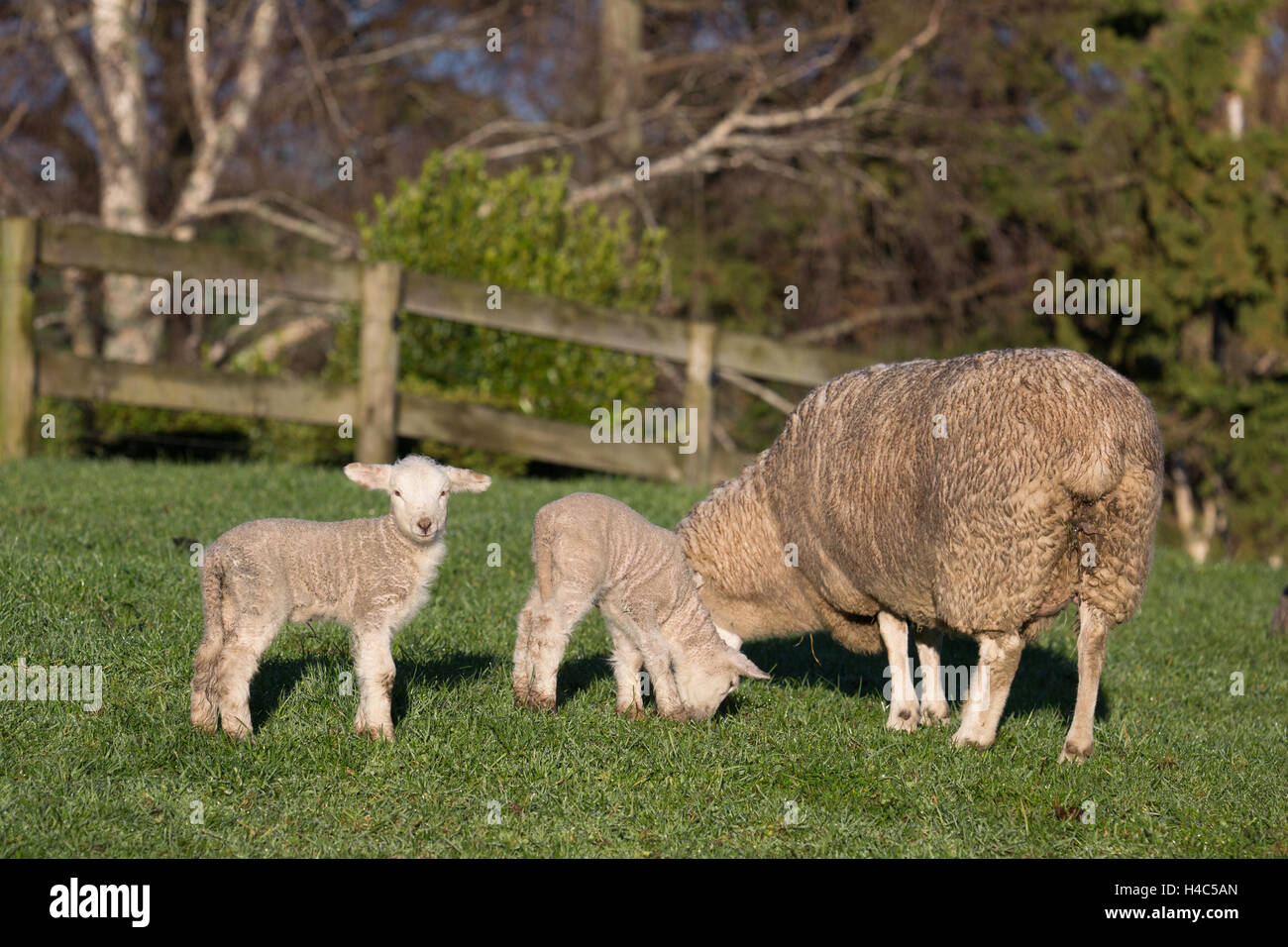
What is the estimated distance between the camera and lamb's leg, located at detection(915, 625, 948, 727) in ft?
20.7

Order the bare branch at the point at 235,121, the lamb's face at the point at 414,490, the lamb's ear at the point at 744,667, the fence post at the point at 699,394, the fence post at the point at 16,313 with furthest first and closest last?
the bare branch at the point at 235,121
the fence post at the point at 699,394
the fence post at the point at 16,313
the lamb's ear at the point at 744,667
the lamb's face at the point at 414,490

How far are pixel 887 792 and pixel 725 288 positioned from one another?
1342 centimetres

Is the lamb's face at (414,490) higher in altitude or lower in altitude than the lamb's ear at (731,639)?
higher

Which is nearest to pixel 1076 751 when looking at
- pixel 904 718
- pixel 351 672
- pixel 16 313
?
pixel 904 718

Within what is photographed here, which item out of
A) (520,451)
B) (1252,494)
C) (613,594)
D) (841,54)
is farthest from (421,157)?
(613,594)

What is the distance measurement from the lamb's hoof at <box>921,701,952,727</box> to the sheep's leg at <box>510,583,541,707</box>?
1864 millimetres

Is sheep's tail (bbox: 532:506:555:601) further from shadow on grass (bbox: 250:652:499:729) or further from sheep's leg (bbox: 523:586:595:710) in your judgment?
shadow on grass (bbox: 250:652:499:729)

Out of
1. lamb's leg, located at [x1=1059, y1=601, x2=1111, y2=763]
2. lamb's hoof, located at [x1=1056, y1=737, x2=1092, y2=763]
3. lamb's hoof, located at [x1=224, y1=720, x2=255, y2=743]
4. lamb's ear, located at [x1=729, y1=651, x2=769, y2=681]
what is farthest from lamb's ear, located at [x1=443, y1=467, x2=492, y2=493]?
lamb's hoof, located at [x1=1056, y1=737, x2=1092, y2=763]

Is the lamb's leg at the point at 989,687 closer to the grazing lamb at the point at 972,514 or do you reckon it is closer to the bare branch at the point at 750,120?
the grazing lamb at the point at 972,514

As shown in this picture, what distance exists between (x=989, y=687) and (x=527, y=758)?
1.96m

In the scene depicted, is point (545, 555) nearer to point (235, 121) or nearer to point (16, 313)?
point (16, 313)

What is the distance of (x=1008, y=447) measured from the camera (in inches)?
212

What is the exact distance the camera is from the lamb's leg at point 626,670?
5828mm

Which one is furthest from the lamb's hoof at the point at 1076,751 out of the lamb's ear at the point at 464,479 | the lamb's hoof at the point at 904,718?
the lamb's ear at the point at 464,479
